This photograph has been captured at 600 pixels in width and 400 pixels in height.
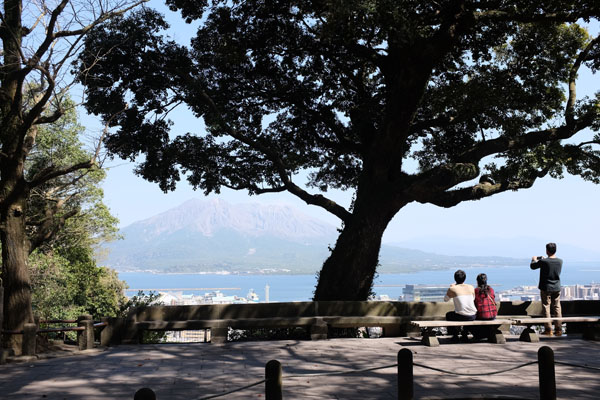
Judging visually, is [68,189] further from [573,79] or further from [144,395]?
[144,395]

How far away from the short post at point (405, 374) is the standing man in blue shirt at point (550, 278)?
7.13 meters

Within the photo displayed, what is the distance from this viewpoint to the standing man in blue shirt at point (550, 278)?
42.5 ft

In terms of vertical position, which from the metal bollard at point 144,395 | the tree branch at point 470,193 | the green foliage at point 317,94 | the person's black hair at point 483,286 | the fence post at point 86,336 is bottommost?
the fence post at point 86,336

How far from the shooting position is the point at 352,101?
821 inches

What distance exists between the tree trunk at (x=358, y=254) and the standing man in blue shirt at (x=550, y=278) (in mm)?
4637

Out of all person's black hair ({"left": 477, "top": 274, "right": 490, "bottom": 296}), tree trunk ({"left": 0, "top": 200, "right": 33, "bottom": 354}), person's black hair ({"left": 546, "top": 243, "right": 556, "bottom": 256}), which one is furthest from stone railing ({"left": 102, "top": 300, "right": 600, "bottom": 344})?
tree trunk ({"left": 0, "top": 200, "right": 33, "bottom": 354})

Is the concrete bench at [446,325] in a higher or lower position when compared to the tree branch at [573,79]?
lower

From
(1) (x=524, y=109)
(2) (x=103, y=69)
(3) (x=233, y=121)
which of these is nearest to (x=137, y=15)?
(2) (x=103, y=69)

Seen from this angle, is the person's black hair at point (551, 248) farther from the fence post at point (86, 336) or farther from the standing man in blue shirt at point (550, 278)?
the fence post at point (86, 336)

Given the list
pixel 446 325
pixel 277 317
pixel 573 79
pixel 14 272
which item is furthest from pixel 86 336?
pixel 573 79

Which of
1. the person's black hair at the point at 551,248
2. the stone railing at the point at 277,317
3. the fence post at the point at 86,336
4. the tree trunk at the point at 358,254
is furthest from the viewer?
the tree trunk at the point at 358,254

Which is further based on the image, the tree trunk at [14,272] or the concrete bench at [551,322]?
the tree trunk at [14,272]

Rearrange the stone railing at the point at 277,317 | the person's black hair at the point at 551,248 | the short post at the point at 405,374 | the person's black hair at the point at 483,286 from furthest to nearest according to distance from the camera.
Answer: the stone railing at the point at 277,317
the person's black hair at the point at 551,248
the person's black hair at the point at 483,286
the short post at the point at 405,374

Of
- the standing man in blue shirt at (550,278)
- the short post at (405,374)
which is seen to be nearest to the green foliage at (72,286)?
the standing man in blue shirt at (550,278)
